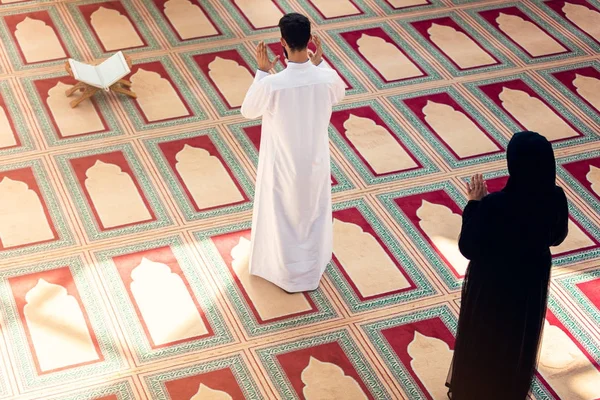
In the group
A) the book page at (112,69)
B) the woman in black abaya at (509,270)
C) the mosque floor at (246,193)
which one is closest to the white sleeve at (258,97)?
the mosque floor at (246,193)

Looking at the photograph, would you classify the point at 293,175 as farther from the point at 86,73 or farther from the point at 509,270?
the point at 86,73

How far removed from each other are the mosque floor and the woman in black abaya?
10 cm

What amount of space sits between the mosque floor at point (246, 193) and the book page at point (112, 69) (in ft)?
0.50

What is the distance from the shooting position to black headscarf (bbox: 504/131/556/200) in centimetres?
356

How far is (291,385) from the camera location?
462 cm

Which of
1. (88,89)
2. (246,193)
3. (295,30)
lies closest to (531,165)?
(295,30)

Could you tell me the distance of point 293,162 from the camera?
475cm

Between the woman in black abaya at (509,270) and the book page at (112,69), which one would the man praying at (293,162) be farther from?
the book page at (112,69)

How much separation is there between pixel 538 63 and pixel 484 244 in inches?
151

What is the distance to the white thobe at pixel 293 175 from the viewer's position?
4.58 metres

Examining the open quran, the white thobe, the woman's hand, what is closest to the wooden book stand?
the open quran

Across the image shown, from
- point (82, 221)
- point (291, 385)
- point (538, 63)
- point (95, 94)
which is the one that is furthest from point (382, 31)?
point (291, 385)

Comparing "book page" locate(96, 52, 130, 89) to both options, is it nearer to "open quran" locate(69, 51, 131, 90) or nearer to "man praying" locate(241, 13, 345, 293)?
"open quran" locate(69, 51, 131, 90)

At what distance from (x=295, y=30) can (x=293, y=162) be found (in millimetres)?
660
